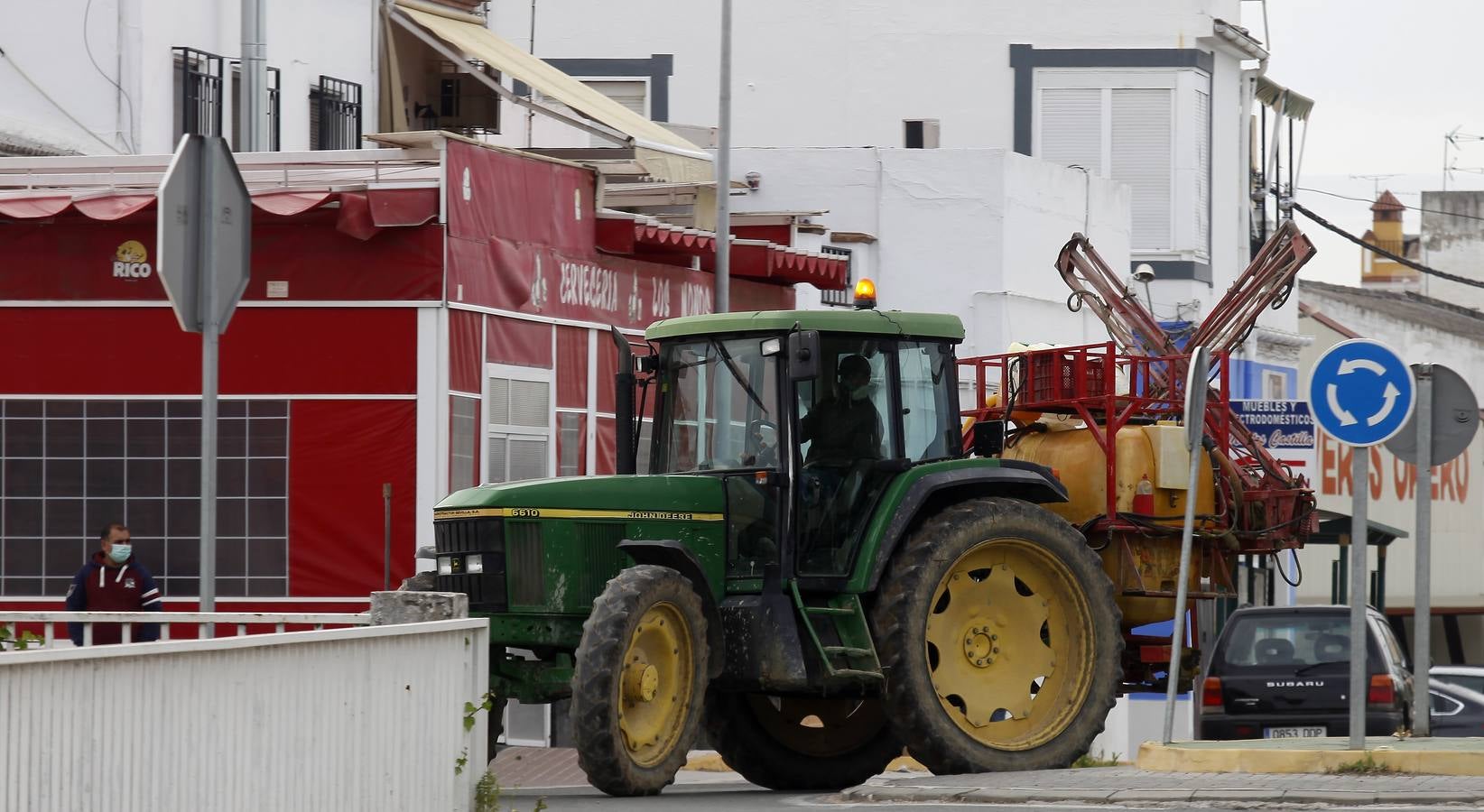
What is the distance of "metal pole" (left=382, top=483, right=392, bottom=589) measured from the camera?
62.7ft

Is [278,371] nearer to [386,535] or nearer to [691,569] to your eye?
[386,535]

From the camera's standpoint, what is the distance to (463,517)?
12.7m

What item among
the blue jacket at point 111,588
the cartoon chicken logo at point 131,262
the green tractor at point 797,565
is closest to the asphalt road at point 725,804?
the green tractor at point 797,565

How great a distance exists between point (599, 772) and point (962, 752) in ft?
6.80

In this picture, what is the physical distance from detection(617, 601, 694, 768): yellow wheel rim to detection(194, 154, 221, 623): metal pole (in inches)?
105

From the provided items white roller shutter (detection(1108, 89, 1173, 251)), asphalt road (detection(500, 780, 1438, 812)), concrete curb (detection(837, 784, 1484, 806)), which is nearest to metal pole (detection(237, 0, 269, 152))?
asphalt road (detection(500, 780, 1438, 812))

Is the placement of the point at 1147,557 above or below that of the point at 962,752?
above

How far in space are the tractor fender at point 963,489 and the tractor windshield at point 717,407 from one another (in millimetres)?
713

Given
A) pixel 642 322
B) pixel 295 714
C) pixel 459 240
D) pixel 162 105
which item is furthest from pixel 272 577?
pixel 295 714

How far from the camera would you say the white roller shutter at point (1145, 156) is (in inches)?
1490

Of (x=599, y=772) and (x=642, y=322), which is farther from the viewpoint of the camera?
(x=642, y=322)

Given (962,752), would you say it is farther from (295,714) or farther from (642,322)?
(642,322)

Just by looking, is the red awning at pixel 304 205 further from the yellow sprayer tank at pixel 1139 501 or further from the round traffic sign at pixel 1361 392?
the round traffic sign at pixel 1361 392

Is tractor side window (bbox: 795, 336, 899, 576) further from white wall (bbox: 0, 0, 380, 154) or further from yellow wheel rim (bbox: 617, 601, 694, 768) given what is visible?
white wall (bbox: 0, 0, 380, 154)
